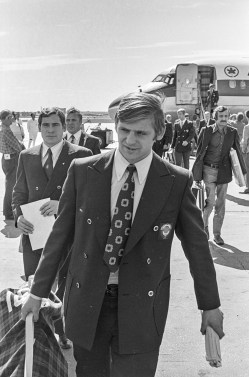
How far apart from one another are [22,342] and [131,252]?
64cm

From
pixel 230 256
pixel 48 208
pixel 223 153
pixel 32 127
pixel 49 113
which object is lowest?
pixel 230 256

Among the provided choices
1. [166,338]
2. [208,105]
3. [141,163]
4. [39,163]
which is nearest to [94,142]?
[39,163]

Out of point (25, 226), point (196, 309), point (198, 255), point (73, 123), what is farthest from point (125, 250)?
point (73, 123)

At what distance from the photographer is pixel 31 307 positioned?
97.3 inches

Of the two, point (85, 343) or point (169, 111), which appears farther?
point (169, 111)

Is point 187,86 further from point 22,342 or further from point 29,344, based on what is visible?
point 29,344

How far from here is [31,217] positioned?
4051mm

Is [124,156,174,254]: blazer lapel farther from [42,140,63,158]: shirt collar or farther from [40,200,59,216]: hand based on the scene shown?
[42,140,63,158]: shirt collar

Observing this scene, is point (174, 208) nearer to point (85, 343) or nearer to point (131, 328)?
point (131, 328)

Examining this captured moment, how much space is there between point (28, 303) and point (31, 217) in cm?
162

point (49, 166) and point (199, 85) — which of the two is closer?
point (49, 166)

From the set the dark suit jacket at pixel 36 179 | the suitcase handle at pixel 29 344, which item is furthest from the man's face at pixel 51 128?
the suitcase handle at pixel 29 344

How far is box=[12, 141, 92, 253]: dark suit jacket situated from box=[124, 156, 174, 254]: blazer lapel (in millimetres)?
1726

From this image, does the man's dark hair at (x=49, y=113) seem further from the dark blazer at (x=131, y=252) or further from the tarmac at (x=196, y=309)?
the tarmac at (x=196, y=309)
